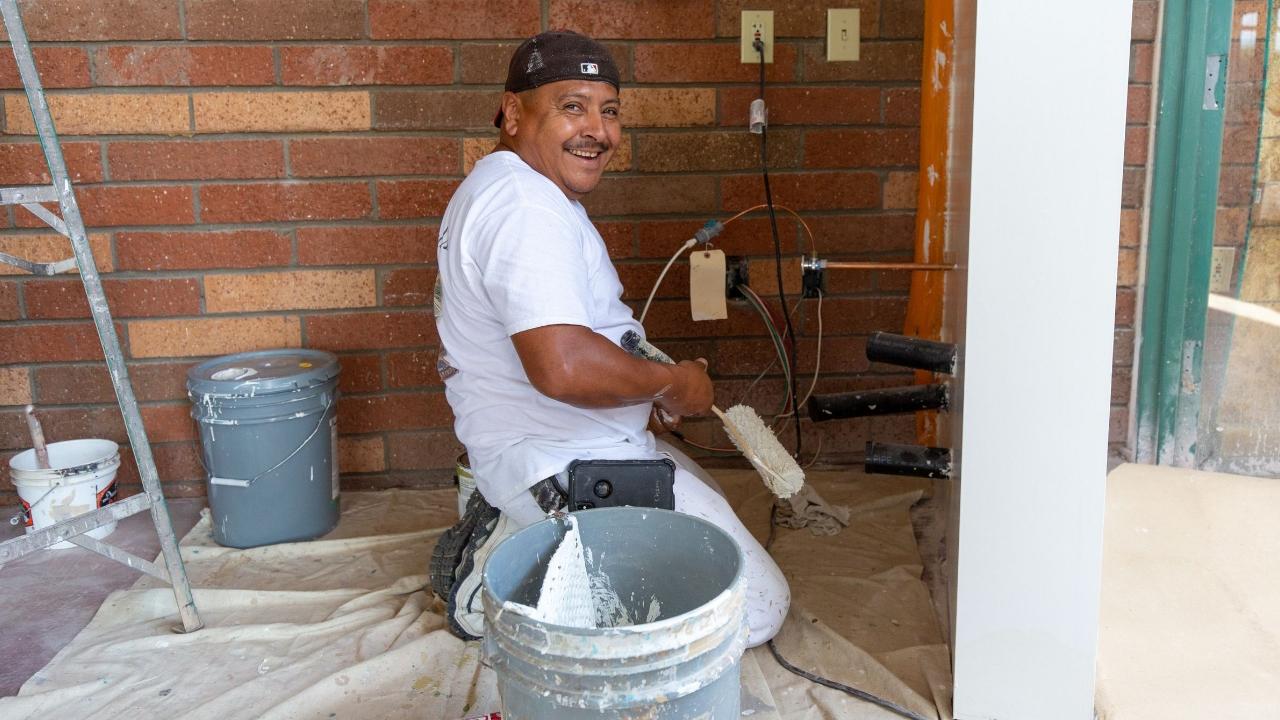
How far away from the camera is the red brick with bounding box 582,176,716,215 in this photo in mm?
2707

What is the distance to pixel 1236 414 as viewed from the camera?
2.75m

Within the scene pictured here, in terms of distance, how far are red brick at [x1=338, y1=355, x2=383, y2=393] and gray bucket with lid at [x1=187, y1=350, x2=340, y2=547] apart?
202mm

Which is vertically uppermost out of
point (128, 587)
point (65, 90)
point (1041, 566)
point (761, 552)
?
point (65, 90)

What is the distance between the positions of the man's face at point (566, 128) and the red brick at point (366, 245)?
2.66 feet

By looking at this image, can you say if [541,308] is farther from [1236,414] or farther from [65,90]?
[1236,414]

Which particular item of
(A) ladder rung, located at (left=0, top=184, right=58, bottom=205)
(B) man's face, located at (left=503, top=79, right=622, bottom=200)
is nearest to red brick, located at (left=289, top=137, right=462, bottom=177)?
(B) man's face, located at (left=503, top=79, right=622, bottom=200)

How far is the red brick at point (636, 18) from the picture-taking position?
8.53 ft

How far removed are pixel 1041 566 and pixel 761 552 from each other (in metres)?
0.64

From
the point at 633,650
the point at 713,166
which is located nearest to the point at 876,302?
the point at 713,166

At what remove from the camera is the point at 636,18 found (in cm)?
262

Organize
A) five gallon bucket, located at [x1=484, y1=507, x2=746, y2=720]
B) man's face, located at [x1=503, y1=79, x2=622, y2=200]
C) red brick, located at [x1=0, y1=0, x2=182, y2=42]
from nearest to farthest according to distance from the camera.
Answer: five gallon bucket, located at [x1=484, y1=507, x2=746, y2=720] < man's face, located at [x1=503, y1=79, x2=622, y2=200] < red brick, located at [x1=0, y1=0, x2=182, y2=42]

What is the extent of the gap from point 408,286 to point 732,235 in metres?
0.91

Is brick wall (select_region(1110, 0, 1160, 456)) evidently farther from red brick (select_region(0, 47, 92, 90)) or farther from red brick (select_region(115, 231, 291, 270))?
red brick (select_region(0, 47, 92, 90))

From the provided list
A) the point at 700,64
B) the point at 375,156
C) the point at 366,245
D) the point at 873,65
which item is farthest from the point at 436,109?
the point at 873,65
